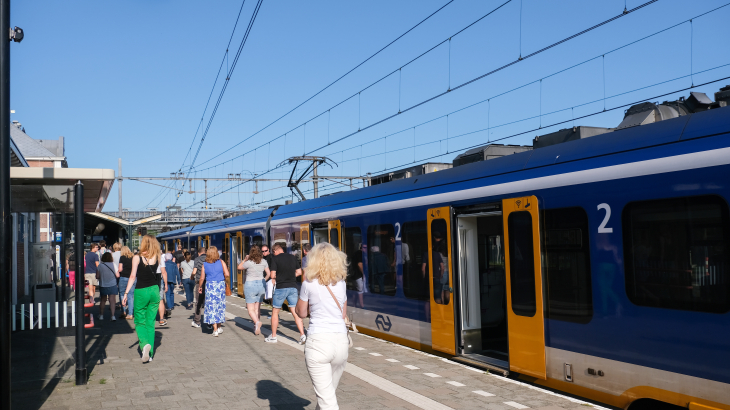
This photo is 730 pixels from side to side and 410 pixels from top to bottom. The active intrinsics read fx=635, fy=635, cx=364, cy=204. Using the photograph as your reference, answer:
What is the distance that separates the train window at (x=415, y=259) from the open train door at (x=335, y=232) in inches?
104

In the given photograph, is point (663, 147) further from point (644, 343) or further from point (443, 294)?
point (443, 294)

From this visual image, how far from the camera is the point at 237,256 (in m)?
22.0

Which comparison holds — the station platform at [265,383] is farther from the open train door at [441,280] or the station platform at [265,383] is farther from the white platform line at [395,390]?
the open train door at [441,280]

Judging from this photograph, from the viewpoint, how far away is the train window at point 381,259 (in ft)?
33.6

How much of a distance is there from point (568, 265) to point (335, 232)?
265 inches

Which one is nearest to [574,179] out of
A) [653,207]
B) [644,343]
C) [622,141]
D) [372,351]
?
[622,141]

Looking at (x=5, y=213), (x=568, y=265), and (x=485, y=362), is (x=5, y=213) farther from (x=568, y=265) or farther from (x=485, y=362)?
(x=485, y=362)

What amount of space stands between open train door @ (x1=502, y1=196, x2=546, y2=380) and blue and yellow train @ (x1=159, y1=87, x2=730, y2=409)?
2 centimetres

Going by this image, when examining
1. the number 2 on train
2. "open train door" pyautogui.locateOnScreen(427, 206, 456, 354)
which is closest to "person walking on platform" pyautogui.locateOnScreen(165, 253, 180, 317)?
"open train door" pyautogui.locateOnScreen(427, 206, 456, 354)

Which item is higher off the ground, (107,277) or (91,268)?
(91,268)

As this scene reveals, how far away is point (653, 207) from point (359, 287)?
671 centimetres

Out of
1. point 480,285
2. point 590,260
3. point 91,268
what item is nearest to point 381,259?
point 480,285

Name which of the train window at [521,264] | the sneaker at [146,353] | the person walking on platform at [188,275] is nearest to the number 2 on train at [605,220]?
the train window at [521,264]

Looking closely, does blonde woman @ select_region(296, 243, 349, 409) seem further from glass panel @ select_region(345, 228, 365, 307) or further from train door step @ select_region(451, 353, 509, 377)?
glass panel @ select_region(345, 228, 365, 307)
